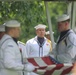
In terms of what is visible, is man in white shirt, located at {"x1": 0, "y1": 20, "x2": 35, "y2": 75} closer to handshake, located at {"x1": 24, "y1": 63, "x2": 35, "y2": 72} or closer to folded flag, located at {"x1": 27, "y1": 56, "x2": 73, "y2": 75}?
handshake, located at {"x1": 24, "y1": 63, "x2": 35, "y2": 72}

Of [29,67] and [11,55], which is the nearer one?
[11,55]

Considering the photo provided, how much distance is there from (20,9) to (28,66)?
4331 mm

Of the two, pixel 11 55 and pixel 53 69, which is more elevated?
pixel 11 55

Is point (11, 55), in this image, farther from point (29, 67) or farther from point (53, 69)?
point (53, 69)

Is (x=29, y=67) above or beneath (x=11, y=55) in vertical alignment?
beneath

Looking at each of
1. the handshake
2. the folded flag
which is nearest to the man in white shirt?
the handshake

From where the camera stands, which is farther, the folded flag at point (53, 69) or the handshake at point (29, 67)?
the handshake at point (29, 67)

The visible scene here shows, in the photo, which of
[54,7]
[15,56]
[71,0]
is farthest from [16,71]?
[54,7]

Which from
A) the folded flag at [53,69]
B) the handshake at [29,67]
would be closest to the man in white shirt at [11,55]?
the handshake at [29,67]

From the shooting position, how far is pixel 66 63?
11.0 meters

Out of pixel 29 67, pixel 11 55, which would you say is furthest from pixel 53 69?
pixel 11 55

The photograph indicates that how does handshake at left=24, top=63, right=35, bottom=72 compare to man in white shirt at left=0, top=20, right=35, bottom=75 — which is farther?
handshake at left=24, top=63, right=35, bottom=72

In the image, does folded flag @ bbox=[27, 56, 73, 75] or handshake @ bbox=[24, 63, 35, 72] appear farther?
handshake @ bbox=[24, 63, 35, 72]

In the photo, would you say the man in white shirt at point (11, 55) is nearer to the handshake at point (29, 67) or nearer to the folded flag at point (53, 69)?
the handshake at point (29, 67)
